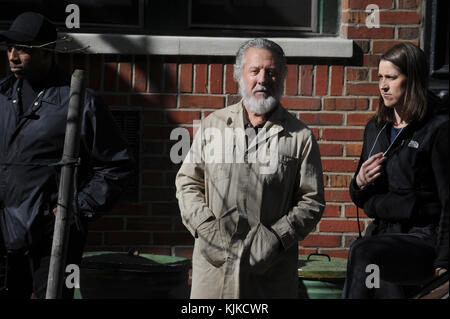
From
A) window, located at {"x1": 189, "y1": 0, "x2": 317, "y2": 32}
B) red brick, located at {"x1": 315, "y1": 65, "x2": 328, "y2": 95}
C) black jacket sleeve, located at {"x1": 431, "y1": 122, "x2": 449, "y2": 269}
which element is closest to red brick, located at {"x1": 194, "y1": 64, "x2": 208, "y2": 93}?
window, located at {"x1": 189, "y1": 0, "x2": 317, "y2": 32}

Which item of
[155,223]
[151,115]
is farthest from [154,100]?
[155,223]

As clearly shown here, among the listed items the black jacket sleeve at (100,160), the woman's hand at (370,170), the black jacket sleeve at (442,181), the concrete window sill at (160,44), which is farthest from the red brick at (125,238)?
the black jacket sleeve at (442,181)

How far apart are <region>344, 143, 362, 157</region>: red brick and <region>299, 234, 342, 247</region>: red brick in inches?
23.3

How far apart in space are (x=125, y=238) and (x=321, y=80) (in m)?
1.76

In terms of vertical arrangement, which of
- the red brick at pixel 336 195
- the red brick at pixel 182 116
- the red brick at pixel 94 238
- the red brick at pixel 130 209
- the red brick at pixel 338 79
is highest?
the red brick at pixel 338 79

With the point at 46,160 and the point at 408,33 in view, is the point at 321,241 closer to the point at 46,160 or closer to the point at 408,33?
the point at 408,33

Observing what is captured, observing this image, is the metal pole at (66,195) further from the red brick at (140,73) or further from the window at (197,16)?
the window at (197,16)

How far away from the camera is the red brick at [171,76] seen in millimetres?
6273

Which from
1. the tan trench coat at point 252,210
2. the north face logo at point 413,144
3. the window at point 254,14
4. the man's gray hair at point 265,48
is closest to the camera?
the tan trench coat at point 252,210
